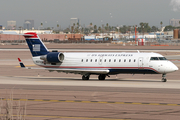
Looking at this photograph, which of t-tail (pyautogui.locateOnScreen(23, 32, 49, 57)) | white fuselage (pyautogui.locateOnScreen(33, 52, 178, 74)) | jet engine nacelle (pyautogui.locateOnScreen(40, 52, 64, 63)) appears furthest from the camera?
t-tail (pyautogui.locateOnScreen(23, 32, 49, 57))

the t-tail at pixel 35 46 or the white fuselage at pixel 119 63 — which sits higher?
the t-tail at pixel 35 46

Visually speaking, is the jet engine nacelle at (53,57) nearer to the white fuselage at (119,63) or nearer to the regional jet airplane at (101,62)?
the regional jet airplane at (101,62)

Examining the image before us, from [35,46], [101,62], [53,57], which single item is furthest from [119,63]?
[35,46]

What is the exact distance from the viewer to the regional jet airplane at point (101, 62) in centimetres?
3011

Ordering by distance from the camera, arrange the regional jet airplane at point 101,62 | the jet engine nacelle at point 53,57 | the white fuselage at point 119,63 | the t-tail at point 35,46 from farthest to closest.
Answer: the t-tail at point 35,46, the jet engine nacelle at point 53,57, the regional jet airplane at point 101,62, the white fuselage at point 119,63

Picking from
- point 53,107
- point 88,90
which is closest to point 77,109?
point 53,107

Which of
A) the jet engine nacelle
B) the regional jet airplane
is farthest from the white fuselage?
the jet engine nacelle

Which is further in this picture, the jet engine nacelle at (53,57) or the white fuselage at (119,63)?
the jet engine nacelle at (53,57)

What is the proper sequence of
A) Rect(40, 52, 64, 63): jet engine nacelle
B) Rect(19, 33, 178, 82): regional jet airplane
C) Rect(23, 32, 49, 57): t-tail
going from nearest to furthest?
Rect(19, 33, 178, 82): regional jet airplane
Rect(40, 52, 64, 63): jet engine nacelle
Rect(23, 32, 49, 57): t-tail

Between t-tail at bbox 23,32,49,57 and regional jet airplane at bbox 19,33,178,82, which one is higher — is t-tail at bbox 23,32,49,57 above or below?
above

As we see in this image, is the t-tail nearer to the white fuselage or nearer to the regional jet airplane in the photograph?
the regional jet airplane

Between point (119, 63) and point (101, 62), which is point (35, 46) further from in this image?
point (119, 63)

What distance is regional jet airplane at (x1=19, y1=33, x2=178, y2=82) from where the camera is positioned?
1185 inches

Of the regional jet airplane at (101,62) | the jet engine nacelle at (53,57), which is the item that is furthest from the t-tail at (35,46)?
the jet engine nacelle at (53,57)
